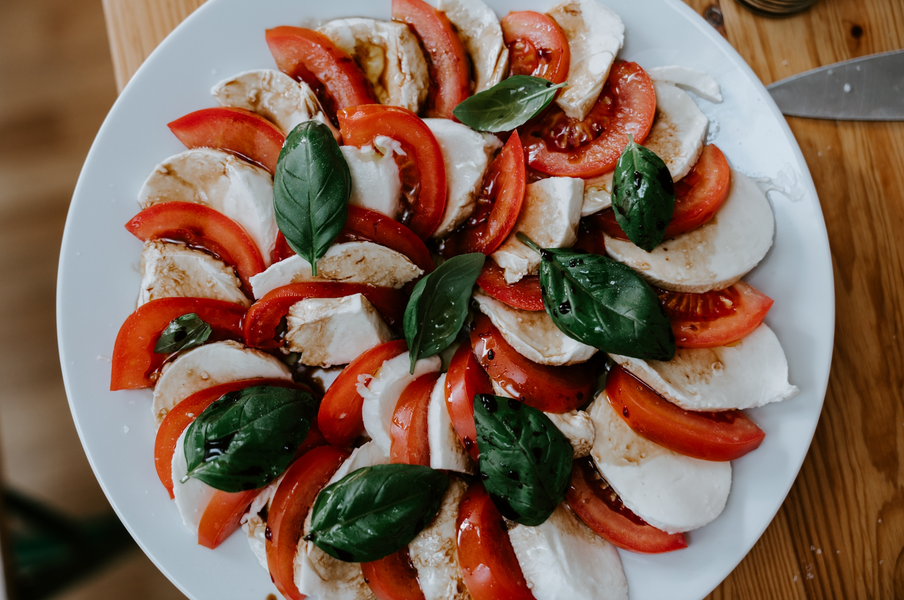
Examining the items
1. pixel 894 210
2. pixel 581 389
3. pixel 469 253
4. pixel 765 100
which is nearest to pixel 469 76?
pixel 469 253

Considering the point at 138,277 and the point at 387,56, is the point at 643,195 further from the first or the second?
the point at 138,277

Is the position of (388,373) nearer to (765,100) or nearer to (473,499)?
(473,499)

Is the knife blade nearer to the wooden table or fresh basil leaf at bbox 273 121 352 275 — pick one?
the wooden table

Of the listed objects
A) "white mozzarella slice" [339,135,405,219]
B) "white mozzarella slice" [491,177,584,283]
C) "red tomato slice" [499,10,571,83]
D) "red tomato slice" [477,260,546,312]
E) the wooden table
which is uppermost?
"red tomato slice" [499,10,571,83]

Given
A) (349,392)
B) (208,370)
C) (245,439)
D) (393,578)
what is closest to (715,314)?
(349,392)

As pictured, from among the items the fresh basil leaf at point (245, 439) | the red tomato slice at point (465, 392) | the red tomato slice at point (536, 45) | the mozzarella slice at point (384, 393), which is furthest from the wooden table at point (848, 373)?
the fresh basil leaf at point (245, 439)

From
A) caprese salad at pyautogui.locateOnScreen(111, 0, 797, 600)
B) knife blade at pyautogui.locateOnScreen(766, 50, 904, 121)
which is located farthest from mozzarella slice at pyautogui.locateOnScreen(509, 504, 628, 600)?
knife blade at pyautogui.locateOnScreen(766, 50, 904, 121)

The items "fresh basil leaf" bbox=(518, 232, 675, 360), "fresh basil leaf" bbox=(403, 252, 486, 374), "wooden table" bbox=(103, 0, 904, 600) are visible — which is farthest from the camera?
"wooden table" bbox=(103, 0, 904, 600)
